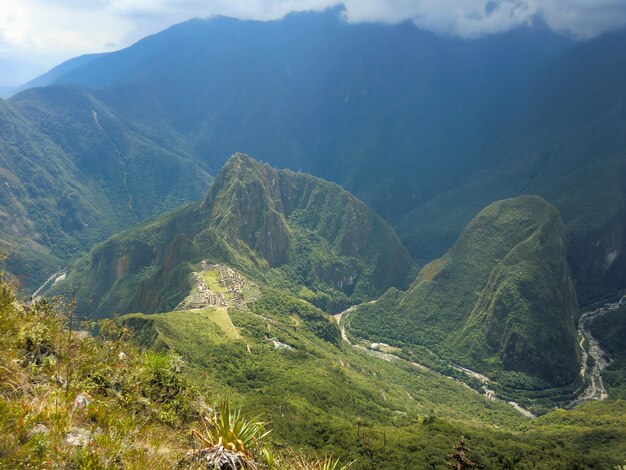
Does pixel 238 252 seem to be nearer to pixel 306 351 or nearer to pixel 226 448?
pixel 306 351

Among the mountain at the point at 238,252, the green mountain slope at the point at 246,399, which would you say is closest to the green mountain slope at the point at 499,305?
the green mountain slope at the point at 246,399

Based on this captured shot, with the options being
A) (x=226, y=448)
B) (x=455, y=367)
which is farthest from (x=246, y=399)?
(x=455, y=367)

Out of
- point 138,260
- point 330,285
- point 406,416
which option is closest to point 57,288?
point 138,260

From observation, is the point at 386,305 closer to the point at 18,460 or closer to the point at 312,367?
the point at 312,367

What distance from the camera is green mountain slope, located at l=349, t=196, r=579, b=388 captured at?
134 m

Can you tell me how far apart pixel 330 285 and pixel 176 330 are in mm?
117157

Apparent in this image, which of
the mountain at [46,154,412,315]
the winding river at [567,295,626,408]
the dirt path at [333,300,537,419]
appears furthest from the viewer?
the mountain at [46,154,412,315]

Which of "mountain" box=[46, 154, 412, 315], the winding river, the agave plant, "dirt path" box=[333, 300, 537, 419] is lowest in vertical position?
the winding river

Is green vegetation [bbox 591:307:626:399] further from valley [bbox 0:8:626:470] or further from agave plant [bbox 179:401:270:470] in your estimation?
agave plant [bbox 179:401:270:470]

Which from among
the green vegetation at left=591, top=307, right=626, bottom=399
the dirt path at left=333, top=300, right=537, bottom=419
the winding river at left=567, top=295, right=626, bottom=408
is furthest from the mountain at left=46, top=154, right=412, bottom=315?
the green vegetation at left=591, top=307, right=626, bottom=399

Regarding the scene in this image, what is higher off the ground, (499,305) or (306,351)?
(306,351)

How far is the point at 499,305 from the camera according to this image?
143500 mm

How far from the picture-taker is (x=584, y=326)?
523ft

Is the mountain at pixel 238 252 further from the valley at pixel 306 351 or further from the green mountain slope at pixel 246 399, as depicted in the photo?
the green mountain slope at pixel 246 399
